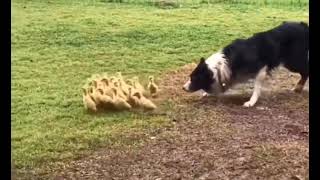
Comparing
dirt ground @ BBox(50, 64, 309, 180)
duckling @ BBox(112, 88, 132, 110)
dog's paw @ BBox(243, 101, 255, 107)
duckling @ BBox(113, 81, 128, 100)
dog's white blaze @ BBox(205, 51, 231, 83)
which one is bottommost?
dirt ground @ BBox(50, 64, 309, 180)

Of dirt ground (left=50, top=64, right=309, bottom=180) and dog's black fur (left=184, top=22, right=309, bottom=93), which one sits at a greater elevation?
dog's black fur (left=184, top=22, right=309, bottom=93)

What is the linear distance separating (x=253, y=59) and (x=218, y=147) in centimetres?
161

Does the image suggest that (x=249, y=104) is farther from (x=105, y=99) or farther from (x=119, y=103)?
(x=105, y=99)

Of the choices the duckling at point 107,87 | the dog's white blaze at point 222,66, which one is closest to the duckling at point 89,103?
the duckling at point 107,87

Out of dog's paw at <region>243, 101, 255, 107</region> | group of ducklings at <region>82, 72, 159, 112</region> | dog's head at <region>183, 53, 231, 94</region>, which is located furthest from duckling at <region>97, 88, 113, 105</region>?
dog's paw at <region>243, 101, 255, 107</region>

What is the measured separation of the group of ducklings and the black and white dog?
65 centimetres

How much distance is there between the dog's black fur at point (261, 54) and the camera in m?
5.62

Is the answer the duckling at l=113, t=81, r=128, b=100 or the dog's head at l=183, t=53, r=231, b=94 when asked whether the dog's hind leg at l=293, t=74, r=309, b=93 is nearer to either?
the dog's head at l=183, t=53, r=231, b=94

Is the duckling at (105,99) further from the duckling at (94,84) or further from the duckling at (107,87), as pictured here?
the duckling at (94,84)

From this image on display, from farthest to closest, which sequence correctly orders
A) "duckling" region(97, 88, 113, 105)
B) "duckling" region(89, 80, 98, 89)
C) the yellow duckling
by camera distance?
"duckling" region(89, 80, 98, 89), the yellow duckling, "duckling" region(97, 88, 113, 105)

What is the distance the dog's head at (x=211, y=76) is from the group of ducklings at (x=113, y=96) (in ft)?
1.84

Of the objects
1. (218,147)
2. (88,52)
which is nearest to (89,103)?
(218,147)

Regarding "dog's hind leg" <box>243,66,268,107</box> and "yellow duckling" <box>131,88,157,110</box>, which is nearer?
"yellow duckling" <box>131,88,157,110</box>

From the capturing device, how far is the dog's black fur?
5.62m
